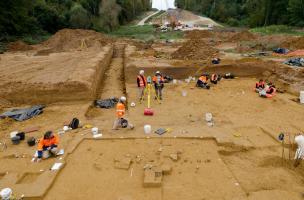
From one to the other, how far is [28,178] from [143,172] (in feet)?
9.26

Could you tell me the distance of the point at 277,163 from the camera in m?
7.34

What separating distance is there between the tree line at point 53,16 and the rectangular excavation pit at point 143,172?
87.6ft

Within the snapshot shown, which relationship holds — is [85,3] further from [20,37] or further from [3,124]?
[3,124]

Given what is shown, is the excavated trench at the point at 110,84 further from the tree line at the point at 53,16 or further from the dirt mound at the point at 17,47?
the tree line at the point at 53,16

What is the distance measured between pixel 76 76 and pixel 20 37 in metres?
21.7

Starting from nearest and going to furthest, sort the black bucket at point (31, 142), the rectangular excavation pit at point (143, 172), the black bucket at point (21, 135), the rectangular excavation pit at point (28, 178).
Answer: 1. the rectangular excavation pit at point (143, 172)
2. the rectangular excavation pit at point (28, 178)
3. the black bucket at point (31, 142)
4. the black bucket at point (21, 135)

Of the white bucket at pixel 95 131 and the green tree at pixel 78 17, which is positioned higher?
the green tree at pixel 78 17

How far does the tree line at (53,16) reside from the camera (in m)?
29.9

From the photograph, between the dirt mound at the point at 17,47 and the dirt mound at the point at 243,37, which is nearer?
the dirt mound at the point at 17,47

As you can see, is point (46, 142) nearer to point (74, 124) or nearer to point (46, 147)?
point (46, 147)

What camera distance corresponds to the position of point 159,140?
8.44m

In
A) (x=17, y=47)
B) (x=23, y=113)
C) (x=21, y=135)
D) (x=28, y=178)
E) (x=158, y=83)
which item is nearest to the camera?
(x=28, y=178)

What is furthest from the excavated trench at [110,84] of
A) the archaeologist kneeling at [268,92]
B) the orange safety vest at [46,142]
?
the archaeologist kneeling at [268,92]

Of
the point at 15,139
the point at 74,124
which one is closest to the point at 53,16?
the point at 74,124
